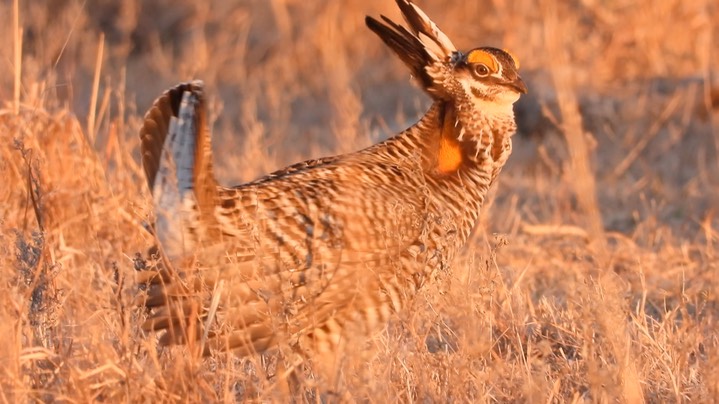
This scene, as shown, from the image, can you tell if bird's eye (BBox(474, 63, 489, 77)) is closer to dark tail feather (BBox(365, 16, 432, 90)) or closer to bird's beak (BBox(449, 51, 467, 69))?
bird's beak (BBox(449, 51, 467, 69))

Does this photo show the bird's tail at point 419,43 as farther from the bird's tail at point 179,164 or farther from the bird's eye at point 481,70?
the bird's tail at point 179,164

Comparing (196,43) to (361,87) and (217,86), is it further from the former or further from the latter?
(361,87)

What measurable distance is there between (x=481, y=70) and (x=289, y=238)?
3.43 feet

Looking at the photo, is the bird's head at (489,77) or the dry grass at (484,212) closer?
the dry grass at (484,212)

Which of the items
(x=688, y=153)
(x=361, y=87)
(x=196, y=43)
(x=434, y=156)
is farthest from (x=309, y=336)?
(x=196, y=43)

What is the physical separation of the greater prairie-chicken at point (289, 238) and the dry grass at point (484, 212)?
0.33 ft

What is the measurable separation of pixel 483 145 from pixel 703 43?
4642 mm

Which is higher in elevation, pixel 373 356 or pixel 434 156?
pixel 434 156

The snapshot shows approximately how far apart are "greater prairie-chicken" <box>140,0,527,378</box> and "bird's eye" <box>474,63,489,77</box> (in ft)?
1.17

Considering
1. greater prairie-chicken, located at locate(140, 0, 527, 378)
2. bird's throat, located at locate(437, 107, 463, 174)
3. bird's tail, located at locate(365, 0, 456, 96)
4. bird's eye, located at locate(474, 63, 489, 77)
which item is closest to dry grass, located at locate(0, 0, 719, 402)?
greater prairie-chicken, located at locate(140, 0, 527, 378)

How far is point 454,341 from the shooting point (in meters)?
4.02

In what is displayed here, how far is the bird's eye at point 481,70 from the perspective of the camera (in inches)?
170

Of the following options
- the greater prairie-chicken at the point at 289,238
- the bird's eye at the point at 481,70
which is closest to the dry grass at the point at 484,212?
the greater prairie-chicken at the point at 289,238

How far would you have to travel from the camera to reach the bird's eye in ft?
14.2
